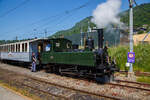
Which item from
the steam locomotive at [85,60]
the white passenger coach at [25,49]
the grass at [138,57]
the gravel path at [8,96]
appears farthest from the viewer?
the white passenger coach at [25,49]

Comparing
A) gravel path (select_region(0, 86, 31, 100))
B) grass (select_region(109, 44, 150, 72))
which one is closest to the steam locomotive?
grass (select_region(109, 44, 150, 72))

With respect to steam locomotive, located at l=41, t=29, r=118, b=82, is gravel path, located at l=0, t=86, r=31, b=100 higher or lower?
lower

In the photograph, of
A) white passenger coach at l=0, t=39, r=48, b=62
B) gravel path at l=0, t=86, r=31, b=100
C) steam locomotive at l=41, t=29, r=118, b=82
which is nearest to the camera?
gravel path at l=0, t=86, r=31, b=100

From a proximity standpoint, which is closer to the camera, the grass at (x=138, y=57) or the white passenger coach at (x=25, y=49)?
the grass at (x=138, y=57)

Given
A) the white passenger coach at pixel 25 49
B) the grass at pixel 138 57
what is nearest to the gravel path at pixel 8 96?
the white passenger coach at pixel 25 49

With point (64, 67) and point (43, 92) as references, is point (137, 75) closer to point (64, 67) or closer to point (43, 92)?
Result: point (64, 67)

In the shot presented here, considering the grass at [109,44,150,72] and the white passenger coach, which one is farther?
the white passenger coach

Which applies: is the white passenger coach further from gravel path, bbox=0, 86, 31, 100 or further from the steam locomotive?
gravel path, bbox=0, 86, 31, 100

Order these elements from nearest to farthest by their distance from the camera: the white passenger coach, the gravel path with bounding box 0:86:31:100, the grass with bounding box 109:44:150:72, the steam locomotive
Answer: the gravel path with bounding box 0:86:31:100 < the steam locomotive < the grass with bounding box 109:44:150:72 < the white passenger coach

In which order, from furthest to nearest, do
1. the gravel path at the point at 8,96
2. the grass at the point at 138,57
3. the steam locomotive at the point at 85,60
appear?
the grass at the point at 138,57
the steam locomotive at the point at 85,60
the gravel path at the point at 8,96

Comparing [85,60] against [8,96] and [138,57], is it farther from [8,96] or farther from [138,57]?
[138,57]

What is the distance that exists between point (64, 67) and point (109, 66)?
11.2ft

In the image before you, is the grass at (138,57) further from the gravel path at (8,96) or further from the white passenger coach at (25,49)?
the gravel path at (8,96)

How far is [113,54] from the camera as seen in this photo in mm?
13445
